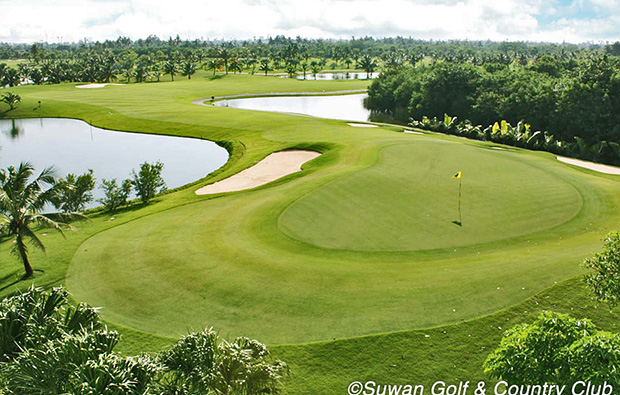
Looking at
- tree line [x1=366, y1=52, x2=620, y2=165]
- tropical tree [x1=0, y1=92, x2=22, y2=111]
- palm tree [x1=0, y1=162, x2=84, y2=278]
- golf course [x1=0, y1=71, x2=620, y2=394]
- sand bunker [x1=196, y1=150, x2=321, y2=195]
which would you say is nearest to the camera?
golf course [x1=0, y1=71, x2=620, y2=394]

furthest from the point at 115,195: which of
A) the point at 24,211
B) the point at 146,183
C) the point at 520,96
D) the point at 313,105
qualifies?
the point at 313,105

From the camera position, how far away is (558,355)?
31.1ft

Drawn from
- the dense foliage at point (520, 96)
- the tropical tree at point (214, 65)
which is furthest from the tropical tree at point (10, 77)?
the dense foliage at point (520, 96)

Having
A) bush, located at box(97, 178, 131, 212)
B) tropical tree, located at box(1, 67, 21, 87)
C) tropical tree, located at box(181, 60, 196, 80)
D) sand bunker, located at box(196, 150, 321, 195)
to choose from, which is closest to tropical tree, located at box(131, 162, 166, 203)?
bush, located at box(97, 178, 131, 212)

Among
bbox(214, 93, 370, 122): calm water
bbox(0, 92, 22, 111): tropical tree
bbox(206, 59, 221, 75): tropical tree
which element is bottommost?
bbox(214, 93, 370, 122): calm water

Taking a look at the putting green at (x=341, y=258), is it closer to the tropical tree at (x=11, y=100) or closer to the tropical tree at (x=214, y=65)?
the tropical tree at (x=11, y=100)

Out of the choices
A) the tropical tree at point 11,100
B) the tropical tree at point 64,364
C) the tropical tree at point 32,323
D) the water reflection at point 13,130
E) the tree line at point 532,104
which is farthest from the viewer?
the tropical tree at point 11,100

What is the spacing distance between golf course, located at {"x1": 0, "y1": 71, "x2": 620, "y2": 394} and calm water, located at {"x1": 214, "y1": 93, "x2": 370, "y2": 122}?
48.1 meters

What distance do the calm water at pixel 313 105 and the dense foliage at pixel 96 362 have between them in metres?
73.4

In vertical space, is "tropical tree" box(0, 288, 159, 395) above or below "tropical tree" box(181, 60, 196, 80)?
below

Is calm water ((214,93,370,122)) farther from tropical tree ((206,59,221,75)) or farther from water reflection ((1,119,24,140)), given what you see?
tropical tree ((206,59,221,75))

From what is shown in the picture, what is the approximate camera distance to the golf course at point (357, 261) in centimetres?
1462

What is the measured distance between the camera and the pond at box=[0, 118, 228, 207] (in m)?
46.8

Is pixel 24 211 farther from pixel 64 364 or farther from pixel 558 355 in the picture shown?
pixel 558 355
